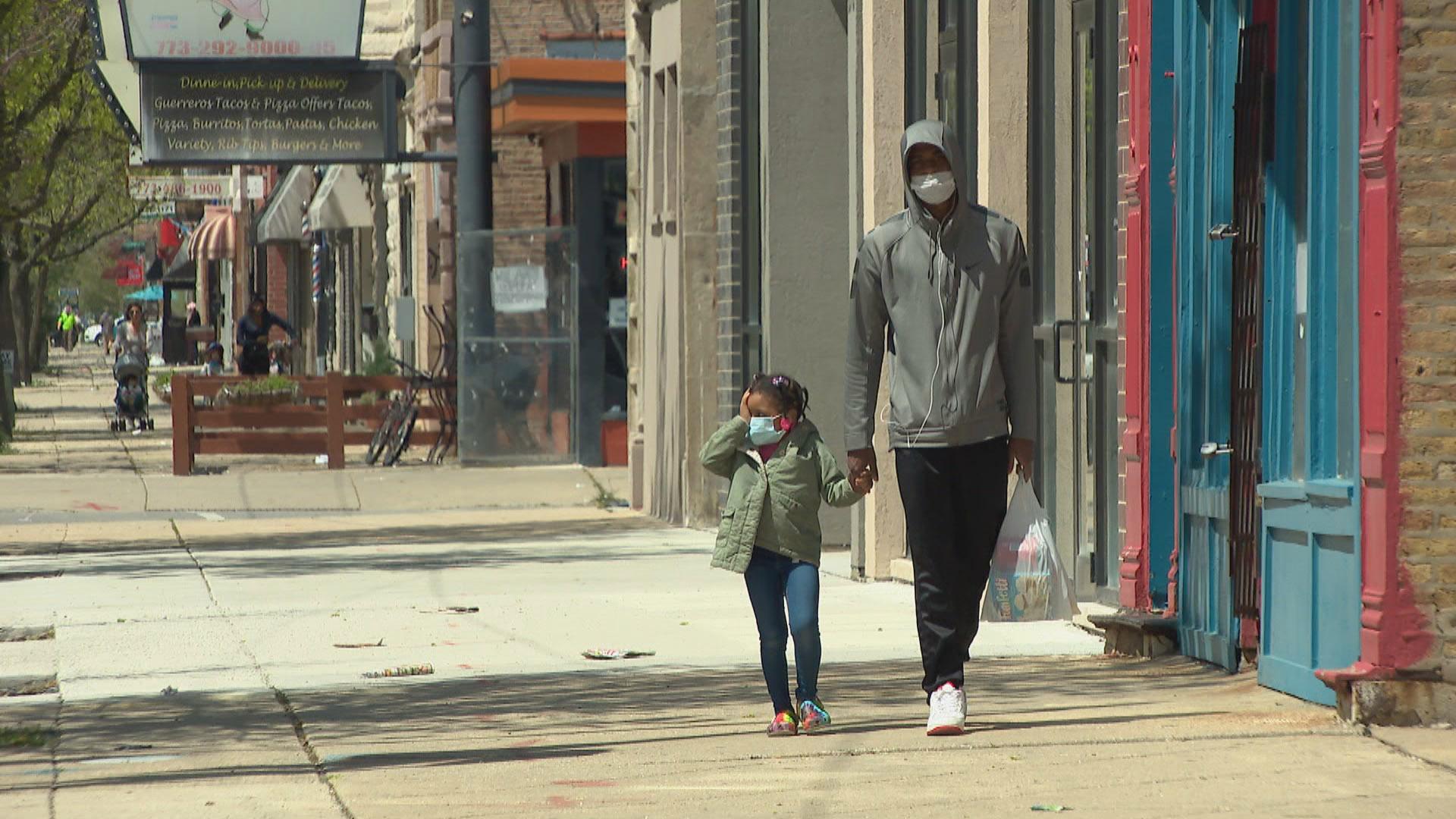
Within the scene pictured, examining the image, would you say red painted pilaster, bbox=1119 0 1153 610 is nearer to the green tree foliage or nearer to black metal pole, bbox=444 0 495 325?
black metal pole, bbox=444 0 495 325

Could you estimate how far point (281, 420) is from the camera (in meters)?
22.8

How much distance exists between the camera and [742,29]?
50.4 feet

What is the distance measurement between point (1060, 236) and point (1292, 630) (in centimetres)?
380

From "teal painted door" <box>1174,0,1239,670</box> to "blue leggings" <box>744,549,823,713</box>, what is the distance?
5.77 feet

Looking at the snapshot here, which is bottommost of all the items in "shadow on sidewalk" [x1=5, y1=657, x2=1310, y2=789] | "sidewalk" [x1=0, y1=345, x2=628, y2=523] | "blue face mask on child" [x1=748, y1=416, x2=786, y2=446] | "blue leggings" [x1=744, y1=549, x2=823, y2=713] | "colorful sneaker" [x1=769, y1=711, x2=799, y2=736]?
"sidewalk" [x1=0, y1=345, x2=628, y2=523]

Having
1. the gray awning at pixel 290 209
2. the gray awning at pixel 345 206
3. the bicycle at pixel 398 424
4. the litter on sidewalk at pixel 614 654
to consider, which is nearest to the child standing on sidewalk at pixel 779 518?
the litter on sidewalk at pixel 614 654

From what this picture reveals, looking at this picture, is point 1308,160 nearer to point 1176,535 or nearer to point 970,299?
point 970,299

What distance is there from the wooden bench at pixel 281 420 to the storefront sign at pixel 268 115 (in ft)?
6.83

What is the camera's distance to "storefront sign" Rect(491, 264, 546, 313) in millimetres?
22531

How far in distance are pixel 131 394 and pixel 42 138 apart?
25.7 feet

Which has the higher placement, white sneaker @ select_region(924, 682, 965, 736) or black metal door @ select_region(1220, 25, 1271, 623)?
black metal door @ select_region(1220, 25, 1271, 623)

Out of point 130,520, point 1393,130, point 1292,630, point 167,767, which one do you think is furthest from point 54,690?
point 130,520

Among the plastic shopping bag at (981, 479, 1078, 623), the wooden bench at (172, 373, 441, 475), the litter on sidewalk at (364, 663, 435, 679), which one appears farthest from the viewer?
the wooden bench at (172, 373, 441, 475)

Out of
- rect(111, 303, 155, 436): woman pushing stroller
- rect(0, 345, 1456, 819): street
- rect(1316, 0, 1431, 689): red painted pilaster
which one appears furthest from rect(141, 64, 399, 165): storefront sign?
rect(1316, 0, 1431, 689): red painted pilaster
